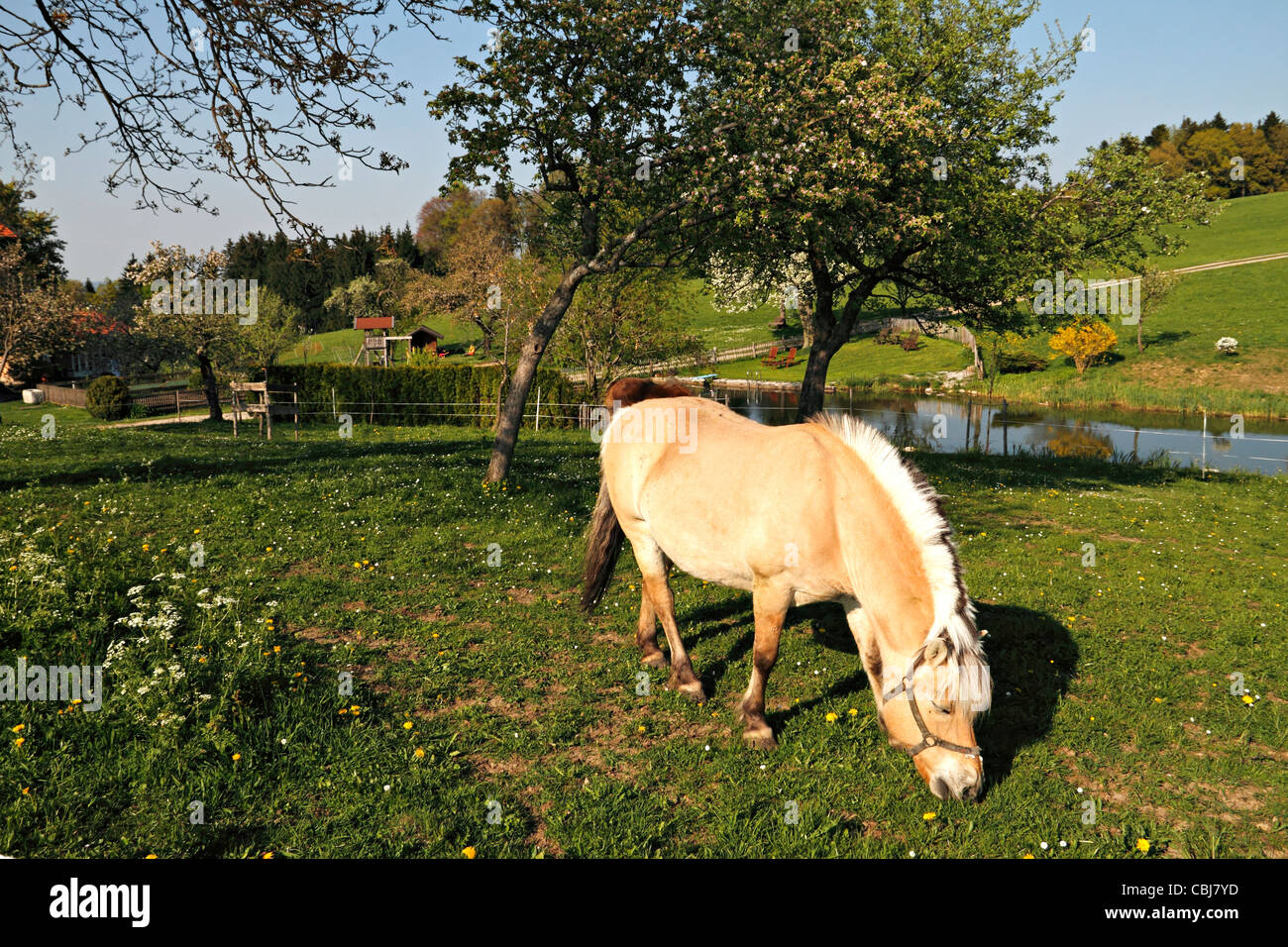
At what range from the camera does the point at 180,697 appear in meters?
5.63

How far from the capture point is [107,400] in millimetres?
39094

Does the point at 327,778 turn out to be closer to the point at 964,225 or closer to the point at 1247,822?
the point at 1247,822

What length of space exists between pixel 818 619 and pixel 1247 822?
4322mm

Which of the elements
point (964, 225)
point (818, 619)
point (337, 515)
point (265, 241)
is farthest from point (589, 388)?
point (265, 241)

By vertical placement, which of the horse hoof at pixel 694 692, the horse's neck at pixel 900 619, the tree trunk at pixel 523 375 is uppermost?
the tree trunk at pixel 523 375

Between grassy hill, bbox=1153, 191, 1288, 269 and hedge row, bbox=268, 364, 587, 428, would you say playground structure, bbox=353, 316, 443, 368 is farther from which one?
grassy hill, bbox=1153, 191, 1288, 269

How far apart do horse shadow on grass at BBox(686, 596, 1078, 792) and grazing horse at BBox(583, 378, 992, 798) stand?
869mm

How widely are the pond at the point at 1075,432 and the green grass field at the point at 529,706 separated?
54.2ft

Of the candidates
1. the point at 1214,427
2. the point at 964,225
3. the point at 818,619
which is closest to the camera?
the point at 818,619

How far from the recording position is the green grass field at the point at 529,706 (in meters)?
4.76

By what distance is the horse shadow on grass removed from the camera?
6145 mm

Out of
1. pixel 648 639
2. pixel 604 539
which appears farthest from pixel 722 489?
pixel 604 539

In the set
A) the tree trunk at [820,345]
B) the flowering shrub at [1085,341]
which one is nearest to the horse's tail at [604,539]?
the tree trunk at [820,345]

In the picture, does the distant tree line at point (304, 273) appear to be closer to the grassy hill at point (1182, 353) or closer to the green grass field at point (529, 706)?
the grassy hill at point (1182, 353)
